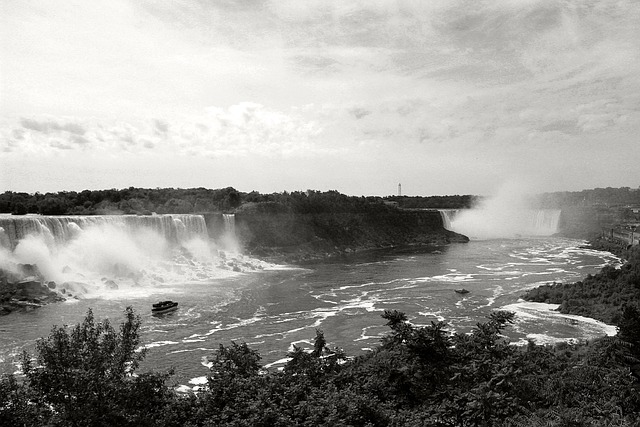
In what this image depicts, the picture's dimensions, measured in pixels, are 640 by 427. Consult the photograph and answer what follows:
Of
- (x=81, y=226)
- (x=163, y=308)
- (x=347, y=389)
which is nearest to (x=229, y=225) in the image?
(x=81, y=226)

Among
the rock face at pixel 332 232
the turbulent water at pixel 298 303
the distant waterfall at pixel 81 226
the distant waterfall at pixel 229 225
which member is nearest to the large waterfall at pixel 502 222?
the rock face at pixel 332 232

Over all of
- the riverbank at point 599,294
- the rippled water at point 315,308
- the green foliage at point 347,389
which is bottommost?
the rippled water at point 315,308

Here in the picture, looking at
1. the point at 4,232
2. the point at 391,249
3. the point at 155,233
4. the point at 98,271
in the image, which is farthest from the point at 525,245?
the point at 4,232

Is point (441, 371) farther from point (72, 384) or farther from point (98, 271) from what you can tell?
point (98, 271)

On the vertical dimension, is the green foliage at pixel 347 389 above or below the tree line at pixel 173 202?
below

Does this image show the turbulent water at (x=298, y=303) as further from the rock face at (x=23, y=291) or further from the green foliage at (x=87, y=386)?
the green foliage at (x=87, y=386)

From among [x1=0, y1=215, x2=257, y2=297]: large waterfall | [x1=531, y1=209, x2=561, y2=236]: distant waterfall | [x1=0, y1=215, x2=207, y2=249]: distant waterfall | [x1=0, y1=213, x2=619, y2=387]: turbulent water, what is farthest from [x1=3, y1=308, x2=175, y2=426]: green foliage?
[x1=531, y1=209, x2=561, y2=236]: distant waterfall

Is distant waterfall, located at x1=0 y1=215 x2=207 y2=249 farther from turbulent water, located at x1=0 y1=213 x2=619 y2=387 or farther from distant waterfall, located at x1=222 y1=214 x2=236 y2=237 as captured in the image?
distant waterfall, located at x1=222 y1=214 x2=236 y2=237
